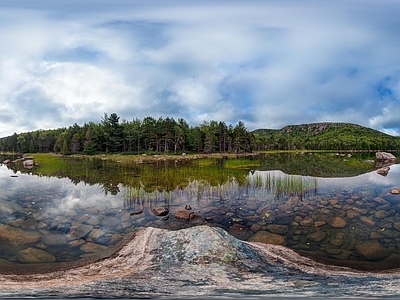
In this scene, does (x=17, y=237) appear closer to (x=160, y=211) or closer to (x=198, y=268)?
(x=160, y=211)

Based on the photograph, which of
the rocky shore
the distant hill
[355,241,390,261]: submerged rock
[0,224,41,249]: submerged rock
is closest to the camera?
the rocky shore

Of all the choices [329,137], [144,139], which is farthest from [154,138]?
[329,137]

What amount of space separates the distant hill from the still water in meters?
62.8

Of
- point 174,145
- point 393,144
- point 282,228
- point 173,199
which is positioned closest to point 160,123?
point 174,145

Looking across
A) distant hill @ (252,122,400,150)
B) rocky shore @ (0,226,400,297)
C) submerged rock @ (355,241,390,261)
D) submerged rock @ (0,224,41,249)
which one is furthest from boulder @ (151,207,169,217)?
distant hill @ (252,122,400,150)

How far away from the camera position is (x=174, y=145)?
47094 millimetres

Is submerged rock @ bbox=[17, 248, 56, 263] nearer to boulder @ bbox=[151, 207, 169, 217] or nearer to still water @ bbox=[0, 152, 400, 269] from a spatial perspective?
still water @ bbox=[0, 152, 400, 269]

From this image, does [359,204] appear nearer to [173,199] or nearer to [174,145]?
[173,199]

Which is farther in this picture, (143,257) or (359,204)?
(359,204)

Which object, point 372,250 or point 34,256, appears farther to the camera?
point 372,250

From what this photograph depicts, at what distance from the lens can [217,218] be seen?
7.43 meters

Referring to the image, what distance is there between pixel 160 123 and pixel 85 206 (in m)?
36.5

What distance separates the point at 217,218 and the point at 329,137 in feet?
401

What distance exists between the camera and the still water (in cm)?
552
